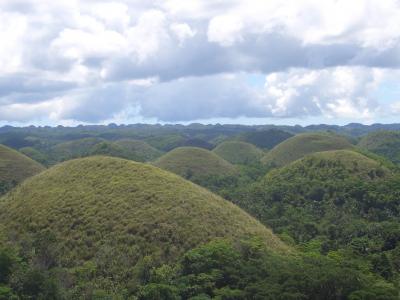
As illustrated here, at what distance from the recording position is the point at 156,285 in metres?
27.3

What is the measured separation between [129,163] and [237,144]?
360 ft

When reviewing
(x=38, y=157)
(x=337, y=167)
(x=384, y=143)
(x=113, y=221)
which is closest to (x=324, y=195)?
(x=337, y=167)

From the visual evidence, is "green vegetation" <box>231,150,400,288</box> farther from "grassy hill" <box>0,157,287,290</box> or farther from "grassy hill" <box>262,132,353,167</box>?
"grassy hill" <box>262,132,353,167</box>

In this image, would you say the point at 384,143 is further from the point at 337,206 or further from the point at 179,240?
the point at 179,240

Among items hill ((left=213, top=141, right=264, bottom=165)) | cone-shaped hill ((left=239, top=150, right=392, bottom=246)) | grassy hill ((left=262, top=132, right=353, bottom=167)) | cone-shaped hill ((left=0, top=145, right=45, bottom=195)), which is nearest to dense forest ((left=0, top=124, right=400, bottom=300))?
cone-shaped hill ((left=239, top=150, right=392, bottom=246))

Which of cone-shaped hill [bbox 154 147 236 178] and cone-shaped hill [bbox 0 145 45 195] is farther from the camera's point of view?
cone-shaped hill [bbox 154 147 236 178]

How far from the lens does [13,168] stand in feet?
283

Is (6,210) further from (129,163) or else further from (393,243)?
(393,243)

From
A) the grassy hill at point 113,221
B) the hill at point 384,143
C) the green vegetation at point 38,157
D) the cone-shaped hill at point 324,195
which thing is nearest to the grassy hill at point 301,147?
the hill at point 384,143

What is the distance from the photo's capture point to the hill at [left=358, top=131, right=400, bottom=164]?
455 feet

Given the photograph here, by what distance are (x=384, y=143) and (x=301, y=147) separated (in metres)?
42.5

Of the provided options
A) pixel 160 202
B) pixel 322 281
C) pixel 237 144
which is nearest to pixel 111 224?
pixel 160 202

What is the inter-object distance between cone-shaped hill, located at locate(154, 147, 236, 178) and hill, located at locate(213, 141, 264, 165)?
93.5ft

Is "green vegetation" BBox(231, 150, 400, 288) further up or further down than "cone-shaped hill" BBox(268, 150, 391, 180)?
further down
